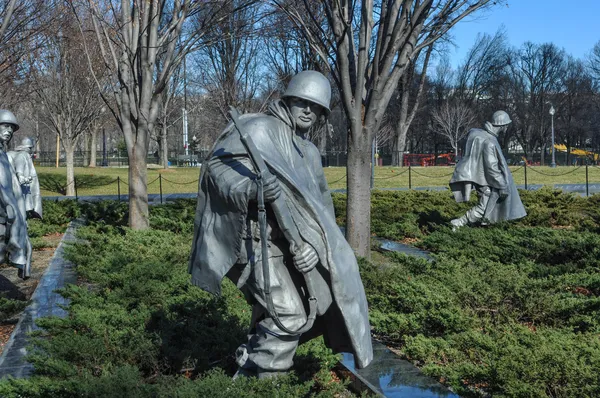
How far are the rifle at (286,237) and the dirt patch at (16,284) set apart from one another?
12.2 ft

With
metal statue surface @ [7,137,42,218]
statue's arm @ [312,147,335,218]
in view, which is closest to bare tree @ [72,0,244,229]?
metal statue surface @ [7,137,42,218]

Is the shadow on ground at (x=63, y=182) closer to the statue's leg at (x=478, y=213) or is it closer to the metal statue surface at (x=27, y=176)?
the metal statue surface at (x=27, y=176)

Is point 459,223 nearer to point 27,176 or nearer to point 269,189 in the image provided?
point 27,176

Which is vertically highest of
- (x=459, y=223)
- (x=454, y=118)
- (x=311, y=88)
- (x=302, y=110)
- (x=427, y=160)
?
(x=454, y=118)

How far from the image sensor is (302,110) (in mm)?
4086

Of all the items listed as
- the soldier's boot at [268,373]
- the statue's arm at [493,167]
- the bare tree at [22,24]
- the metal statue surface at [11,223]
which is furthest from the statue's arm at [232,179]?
the statue's arm at [493,167]

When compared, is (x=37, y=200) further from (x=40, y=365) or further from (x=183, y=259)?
(x=40, y=365)

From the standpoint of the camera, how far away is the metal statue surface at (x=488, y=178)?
41.2 ft

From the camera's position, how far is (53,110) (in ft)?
83.5

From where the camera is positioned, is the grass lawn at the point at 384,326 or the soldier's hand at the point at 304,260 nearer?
the soldier's hand at the point at 304,260

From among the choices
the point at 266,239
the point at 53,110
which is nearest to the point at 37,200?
the point at 266,239

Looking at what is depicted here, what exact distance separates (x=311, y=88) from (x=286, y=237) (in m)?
0.83

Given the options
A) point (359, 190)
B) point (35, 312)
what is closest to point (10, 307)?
point (35, 312)

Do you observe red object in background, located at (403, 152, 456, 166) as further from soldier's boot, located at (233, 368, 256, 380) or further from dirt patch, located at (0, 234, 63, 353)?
soldier's boot, located at (233, 368, 256, 380)
